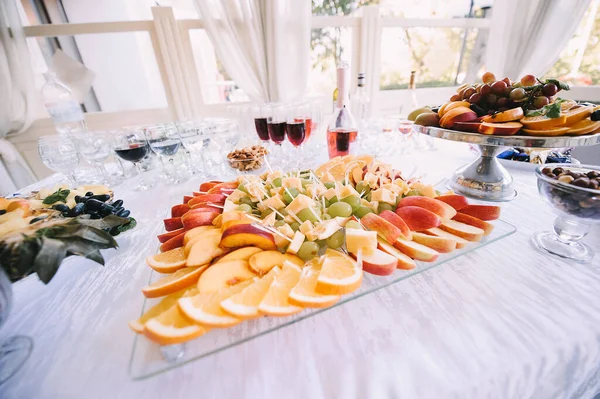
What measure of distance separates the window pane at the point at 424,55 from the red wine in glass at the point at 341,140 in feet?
6.60

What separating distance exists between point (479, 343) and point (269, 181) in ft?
1.81

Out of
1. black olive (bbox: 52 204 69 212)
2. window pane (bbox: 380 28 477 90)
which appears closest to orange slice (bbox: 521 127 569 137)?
black olive (bbox: 52 204 69 212)

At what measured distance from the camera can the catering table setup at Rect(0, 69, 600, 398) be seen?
33cm

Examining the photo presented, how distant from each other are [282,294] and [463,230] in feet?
1.30

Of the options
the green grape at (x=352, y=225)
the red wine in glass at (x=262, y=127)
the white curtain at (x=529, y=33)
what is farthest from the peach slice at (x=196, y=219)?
the white curtain at (x=529, y=33)

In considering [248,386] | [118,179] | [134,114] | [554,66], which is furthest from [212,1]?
[554,66]

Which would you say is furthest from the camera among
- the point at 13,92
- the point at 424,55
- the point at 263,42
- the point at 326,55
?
the point at 424,55

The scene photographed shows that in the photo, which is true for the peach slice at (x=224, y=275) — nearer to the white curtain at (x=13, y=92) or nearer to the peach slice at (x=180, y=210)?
the peach slice at (x=180, y=210)

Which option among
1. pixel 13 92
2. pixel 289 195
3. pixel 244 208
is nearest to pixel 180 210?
pixel 244 208

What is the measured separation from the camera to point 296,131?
3.33 ft

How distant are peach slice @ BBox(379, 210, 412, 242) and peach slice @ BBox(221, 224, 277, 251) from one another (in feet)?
0.81

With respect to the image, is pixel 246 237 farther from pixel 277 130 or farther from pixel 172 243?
pixel 277 130

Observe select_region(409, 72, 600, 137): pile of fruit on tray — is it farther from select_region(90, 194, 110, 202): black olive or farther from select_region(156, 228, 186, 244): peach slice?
select_region(90, 194, 110, 202): black olive

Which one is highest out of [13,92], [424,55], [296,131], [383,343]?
[424,55]
